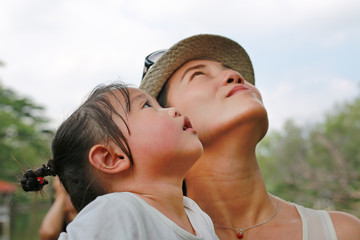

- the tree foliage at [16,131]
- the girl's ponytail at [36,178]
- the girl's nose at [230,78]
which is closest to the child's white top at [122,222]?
the girl's ponytail at [36,178]

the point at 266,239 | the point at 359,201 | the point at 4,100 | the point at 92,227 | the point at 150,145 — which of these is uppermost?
the point at 150,145

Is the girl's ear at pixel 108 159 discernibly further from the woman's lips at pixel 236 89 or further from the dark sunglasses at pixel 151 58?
the dark sunglasses at pixel 151 58

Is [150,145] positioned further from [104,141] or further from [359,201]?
[359,201]

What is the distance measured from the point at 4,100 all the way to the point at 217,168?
783 inches

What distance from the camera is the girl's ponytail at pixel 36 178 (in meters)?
1.59

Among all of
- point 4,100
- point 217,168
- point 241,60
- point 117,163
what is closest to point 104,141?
point 117,163

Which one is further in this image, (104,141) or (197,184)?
(197,184)

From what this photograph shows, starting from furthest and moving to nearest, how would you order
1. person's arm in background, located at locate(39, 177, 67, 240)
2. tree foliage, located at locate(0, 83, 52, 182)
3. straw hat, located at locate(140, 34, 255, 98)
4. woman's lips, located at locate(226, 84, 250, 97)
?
1. tree foliage, located at locate(0, 83, 52, 182)
2. person's arm in background, located at locate(39, 177, 67, 240)
3. straw hat, located at locate(140, 34, 255, 98)
4. woman's lips, located at locate(226, 84, 250, 97)

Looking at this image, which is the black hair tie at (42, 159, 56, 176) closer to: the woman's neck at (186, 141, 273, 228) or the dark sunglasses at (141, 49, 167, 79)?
the woman's neck at (186, 141, 273, 228)

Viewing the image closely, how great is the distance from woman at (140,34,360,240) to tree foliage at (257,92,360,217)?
19.6 feet

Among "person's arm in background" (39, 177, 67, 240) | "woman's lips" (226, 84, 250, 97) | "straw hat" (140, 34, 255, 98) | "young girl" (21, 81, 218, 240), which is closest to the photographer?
"young girl" (21, 81, 218, 240)

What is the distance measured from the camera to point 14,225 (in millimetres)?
19469


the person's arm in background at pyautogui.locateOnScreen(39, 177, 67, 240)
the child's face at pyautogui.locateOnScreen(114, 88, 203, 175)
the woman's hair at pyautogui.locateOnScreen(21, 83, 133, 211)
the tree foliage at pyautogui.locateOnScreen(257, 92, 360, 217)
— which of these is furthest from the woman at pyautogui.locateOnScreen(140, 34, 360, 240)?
the tree foliage at pyautogui.locateOnScreen(257, 92, 360, 217)

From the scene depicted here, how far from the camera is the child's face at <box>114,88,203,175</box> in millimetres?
1375
